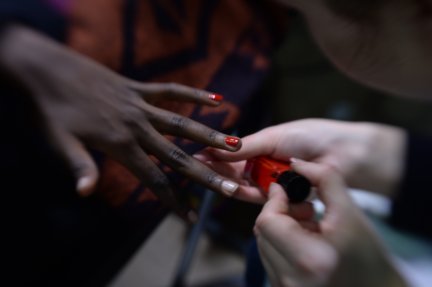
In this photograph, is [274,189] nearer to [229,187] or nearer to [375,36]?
[229,187]

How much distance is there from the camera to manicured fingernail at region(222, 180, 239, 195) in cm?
37

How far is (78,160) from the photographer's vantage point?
0.31 meters

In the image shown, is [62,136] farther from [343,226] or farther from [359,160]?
[359,160]

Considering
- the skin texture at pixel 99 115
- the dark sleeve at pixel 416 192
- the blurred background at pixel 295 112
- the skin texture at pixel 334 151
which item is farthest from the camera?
the dark sleeve at pixel 416 192

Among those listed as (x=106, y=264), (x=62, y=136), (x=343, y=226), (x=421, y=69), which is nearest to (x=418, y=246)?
(x=421, y=69)

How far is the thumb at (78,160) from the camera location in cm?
30

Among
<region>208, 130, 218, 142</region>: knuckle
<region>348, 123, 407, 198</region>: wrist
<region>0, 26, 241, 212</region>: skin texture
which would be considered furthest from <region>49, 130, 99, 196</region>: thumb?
<region>348, 123, 407, 198</region>: wrist

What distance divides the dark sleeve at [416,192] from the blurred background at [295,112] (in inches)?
1.6

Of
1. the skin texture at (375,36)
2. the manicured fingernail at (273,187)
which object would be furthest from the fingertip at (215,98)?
the skin texture at (375,36)

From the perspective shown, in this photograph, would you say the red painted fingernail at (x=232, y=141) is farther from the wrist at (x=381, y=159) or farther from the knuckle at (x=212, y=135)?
the wrist at (x=381, y=159)

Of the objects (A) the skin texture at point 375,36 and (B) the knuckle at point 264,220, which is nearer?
(B) the knuckle at point 264,220

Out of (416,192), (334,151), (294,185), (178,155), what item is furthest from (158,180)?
(416,192)

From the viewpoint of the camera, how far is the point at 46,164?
32 centimetres

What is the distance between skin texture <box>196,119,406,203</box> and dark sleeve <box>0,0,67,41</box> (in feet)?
0.54
